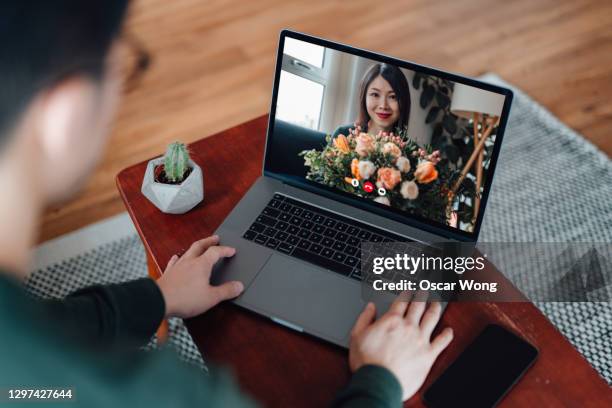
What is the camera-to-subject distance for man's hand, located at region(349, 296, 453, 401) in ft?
2.75

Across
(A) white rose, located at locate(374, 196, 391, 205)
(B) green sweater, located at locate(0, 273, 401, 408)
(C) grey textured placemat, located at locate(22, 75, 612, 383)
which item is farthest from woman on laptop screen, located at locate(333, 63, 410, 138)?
(C) grey textured placemat, located at locate(22, 75, 612, 383)

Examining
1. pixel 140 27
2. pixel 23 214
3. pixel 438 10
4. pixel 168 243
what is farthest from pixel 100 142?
pixel 438 10

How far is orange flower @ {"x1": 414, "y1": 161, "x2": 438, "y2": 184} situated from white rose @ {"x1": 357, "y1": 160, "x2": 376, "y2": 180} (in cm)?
8

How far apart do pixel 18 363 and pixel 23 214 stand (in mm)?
136

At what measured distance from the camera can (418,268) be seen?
100 cm

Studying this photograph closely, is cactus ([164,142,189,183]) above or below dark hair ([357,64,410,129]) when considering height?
below

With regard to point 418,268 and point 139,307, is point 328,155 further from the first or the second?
point 139,307

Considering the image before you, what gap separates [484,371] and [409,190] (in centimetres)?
32

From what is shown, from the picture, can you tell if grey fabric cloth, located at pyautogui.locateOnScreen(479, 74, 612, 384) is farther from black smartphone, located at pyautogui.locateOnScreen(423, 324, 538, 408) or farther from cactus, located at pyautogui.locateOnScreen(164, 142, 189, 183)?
cactus, located at pyautogui.locateOnScreen(164, 142, 189, 183)

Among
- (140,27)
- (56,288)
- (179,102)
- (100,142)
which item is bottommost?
(56,288)

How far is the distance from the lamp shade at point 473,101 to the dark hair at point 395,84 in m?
0.08

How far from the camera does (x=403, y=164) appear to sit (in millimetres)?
1024

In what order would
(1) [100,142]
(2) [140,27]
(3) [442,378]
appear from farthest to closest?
(2) [140,27]
(3) [442,378]
(1) [100,142]

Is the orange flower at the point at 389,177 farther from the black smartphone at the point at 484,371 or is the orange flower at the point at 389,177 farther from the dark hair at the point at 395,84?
the black smartphone at the point at 484,371
